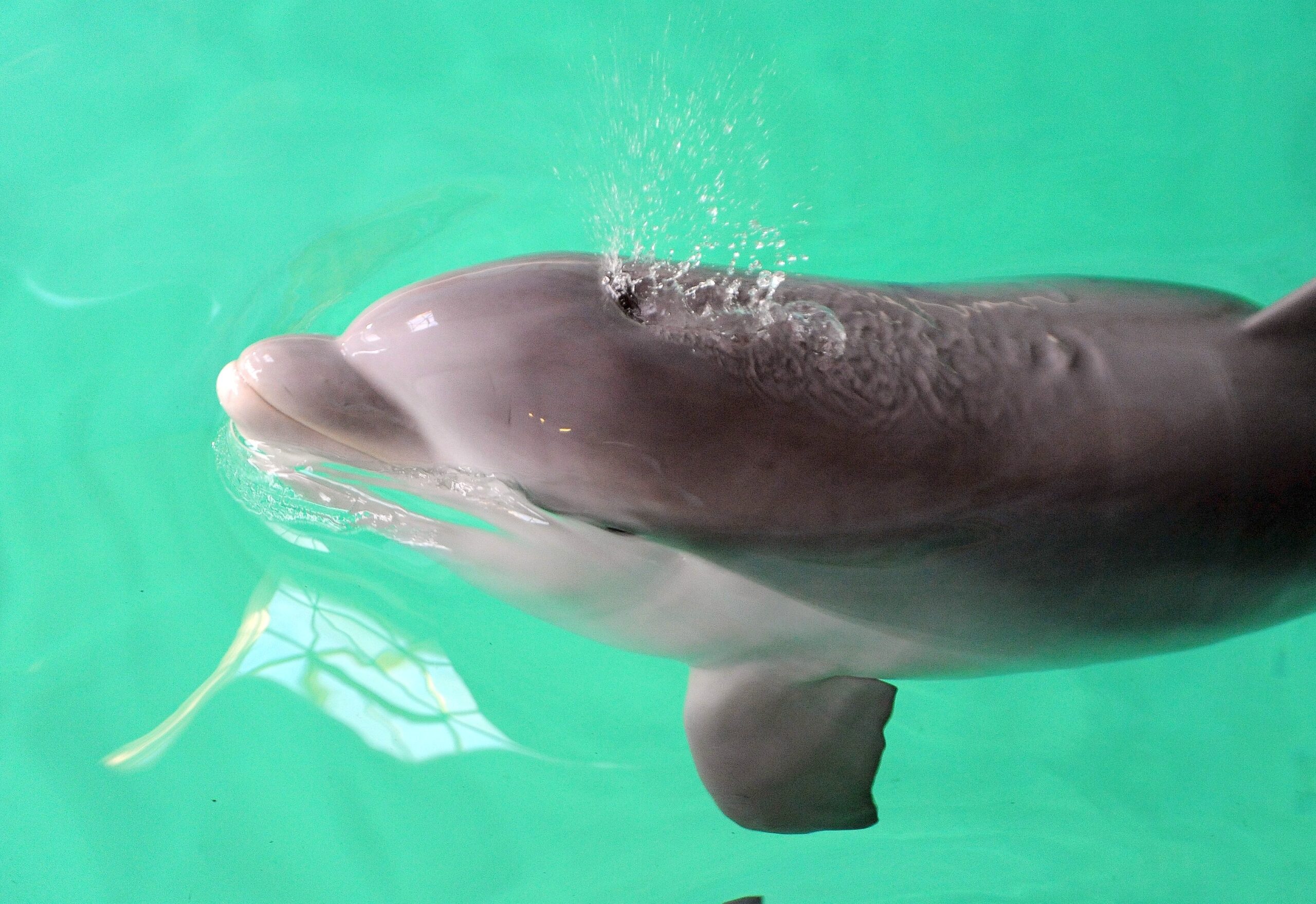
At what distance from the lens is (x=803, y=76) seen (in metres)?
5.66

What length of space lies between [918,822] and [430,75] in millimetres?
4160

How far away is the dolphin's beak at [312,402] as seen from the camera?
2.26m

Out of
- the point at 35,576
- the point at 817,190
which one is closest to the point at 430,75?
the point at 817,190

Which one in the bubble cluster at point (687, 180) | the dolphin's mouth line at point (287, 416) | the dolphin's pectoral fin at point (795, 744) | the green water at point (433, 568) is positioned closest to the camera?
the dolphin's mouth line at point (287, 416)

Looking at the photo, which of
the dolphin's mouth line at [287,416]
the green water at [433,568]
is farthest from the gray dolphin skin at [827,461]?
the green water at [433,568]

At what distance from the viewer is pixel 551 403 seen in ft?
7.13

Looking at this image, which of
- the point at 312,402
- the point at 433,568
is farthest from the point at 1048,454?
the point at 433,568

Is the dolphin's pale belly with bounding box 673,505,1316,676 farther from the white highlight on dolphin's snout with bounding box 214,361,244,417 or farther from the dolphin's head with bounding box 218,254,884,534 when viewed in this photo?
the white highlight on dolphin's snout with bounding box 214,361,244,417

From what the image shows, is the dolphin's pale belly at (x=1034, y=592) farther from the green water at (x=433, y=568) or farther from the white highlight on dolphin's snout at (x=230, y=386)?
the green water at (x=433, y=568)

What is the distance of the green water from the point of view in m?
3.94

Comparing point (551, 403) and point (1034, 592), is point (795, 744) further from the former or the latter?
point (551, 403)

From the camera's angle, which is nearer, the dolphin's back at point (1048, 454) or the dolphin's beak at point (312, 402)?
the dolphin's beak at point (312, 402)

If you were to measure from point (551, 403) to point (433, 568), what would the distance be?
1.78 m

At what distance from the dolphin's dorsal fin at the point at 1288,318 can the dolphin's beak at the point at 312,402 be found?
213 cm
